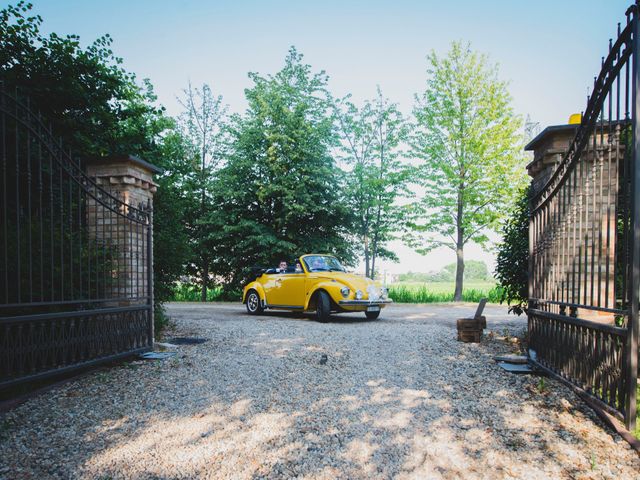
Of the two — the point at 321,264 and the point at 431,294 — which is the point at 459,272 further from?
the point at 321,264

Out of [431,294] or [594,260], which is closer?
[594,260]

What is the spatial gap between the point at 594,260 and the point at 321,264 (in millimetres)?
7345

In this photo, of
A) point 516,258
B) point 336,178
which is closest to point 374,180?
point 336,178

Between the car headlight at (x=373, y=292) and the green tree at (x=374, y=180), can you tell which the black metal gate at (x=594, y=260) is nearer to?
the car headlight at (x=373, y=292)

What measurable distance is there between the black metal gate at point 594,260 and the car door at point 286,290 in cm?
610

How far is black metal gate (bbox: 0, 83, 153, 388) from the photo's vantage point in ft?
12.9

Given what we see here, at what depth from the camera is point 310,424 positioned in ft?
11.9

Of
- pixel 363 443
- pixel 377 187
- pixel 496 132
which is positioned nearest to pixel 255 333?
pixel 363 443

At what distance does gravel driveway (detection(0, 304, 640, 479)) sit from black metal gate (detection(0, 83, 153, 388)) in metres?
0.43

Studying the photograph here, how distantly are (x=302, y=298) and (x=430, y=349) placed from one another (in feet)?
15.3

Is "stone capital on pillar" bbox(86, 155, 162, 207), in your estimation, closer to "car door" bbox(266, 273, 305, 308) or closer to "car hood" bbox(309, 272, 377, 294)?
"car hood" bbox(309, 272, 377, 294)

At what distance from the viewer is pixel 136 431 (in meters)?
3.53

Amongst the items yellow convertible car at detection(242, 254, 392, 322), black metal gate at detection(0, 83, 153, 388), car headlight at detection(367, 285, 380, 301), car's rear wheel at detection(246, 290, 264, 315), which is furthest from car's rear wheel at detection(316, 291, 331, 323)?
black metal gate at detection(0, 83, 153, 388)

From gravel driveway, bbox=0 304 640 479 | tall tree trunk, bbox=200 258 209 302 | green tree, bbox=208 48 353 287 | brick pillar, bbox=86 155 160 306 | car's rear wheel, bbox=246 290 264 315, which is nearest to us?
gravel driveway, bbox=0 304 640 479
